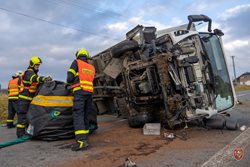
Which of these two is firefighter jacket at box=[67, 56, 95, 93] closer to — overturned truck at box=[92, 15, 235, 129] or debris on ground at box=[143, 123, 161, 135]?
overturned truck at box=[92, 15, 235, 129]

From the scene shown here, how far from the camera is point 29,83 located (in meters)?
5.14

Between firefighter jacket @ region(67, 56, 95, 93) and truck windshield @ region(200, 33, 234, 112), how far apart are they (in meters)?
2.54

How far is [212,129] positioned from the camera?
5.27m

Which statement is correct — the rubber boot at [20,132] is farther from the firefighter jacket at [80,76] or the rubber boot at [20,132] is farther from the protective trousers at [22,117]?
the firefighter jacket at [80,76]

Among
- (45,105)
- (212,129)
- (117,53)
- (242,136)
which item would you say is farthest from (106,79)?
(242,136)

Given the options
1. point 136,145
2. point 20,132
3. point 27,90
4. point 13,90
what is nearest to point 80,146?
point 136,145

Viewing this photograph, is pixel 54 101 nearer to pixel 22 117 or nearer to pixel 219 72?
pixel 22 117

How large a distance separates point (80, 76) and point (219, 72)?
3013mm

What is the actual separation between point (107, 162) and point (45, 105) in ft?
6.39

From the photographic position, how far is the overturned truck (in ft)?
15.6

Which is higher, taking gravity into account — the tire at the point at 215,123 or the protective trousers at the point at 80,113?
the protective trousers at the point at 80,113

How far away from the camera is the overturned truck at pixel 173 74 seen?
15.6 feet

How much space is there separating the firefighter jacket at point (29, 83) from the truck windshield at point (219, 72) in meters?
3.51

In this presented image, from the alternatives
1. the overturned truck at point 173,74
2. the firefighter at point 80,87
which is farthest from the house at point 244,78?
the firefighter at point 80,87
